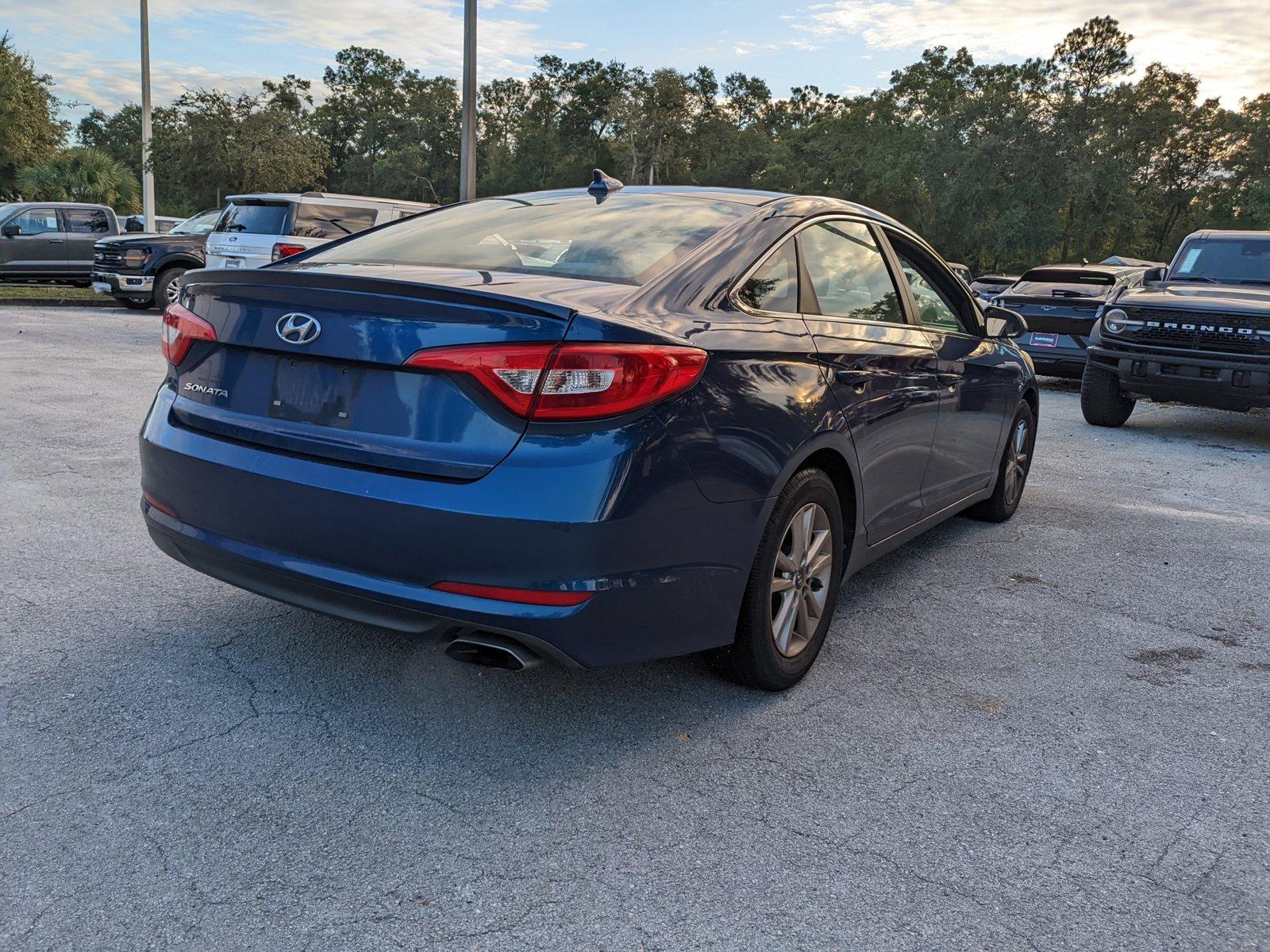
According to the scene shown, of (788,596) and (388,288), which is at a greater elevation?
(388,288)

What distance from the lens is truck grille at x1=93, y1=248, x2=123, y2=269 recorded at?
673 inches

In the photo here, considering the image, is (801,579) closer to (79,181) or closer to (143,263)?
(143,263)

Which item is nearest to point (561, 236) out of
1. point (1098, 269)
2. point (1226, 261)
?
point (1226, 261)

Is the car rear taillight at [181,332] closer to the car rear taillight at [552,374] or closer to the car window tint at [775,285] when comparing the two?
the car rear taillight at [552,374]

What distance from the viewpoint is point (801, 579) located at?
3449 mm

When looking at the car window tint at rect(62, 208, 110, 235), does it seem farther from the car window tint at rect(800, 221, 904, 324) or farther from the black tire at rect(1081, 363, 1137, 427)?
the car window tint at rect(800, 221, 904, 324)

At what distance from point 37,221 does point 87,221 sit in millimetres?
885

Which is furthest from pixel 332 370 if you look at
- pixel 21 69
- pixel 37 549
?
pixel 21 69

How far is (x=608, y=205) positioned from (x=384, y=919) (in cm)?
256

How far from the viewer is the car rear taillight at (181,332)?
3.09m

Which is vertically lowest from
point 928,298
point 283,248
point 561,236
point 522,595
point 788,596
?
point 788,596

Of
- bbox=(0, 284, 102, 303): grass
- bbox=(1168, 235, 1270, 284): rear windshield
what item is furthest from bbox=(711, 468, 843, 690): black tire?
bbox=(0, 284, 102, 303): grass

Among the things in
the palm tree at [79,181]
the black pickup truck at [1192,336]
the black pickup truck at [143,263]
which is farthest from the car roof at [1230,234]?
the palm tree at [79,181]

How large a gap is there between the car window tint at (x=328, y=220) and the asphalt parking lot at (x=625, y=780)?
953 centimetres
